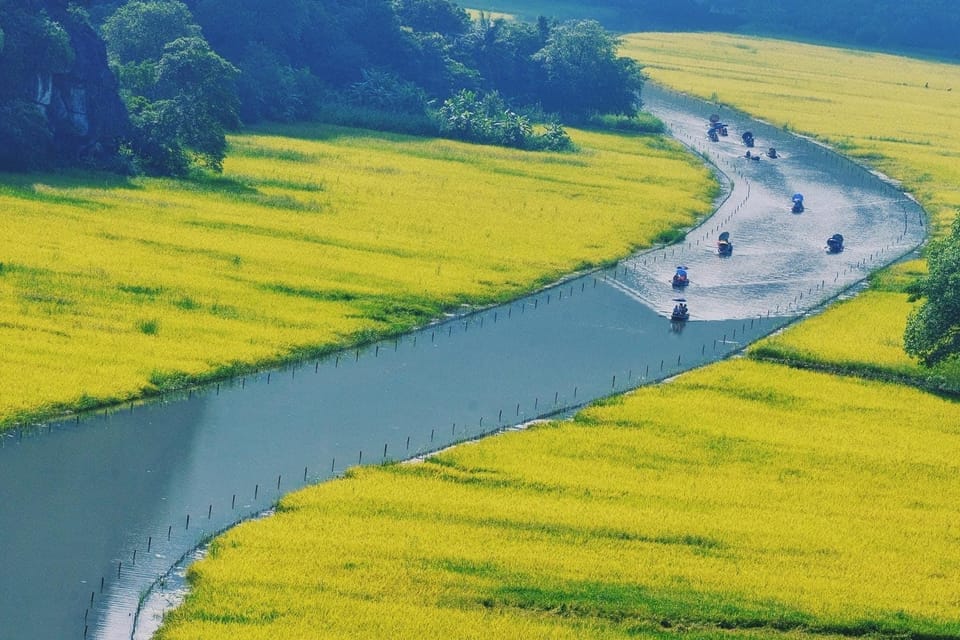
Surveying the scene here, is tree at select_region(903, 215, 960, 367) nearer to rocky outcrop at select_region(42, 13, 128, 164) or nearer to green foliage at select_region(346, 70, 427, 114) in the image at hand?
rocky outcrop at select_region(42, 13, 128, 164)

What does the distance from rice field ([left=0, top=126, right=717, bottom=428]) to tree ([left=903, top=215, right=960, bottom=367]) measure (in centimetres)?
1880

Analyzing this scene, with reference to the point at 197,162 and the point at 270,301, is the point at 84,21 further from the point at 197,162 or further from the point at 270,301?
the point at 270,301

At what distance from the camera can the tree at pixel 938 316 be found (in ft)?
182

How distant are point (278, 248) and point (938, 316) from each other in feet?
99.8

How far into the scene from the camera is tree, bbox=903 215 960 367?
182 ft

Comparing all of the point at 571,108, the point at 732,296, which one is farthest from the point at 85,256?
the point at 571,108

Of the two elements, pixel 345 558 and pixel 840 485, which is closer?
pixel 345 558

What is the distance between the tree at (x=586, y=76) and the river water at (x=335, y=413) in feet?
141

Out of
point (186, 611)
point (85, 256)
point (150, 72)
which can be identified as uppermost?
point (150, 72)

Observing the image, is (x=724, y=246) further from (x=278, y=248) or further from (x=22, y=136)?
(x=22, y=136)

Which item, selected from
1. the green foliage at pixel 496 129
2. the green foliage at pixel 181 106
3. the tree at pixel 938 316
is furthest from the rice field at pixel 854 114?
the green foliage at pixel 181 106

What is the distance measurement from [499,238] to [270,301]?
65.3 ft

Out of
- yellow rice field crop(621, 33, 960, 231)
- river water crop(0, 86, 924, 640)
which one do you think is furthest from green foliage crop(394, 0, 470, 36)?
river water crop(0, 86, 924, 640)

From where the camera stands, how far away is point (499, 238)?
7856 centimetres
